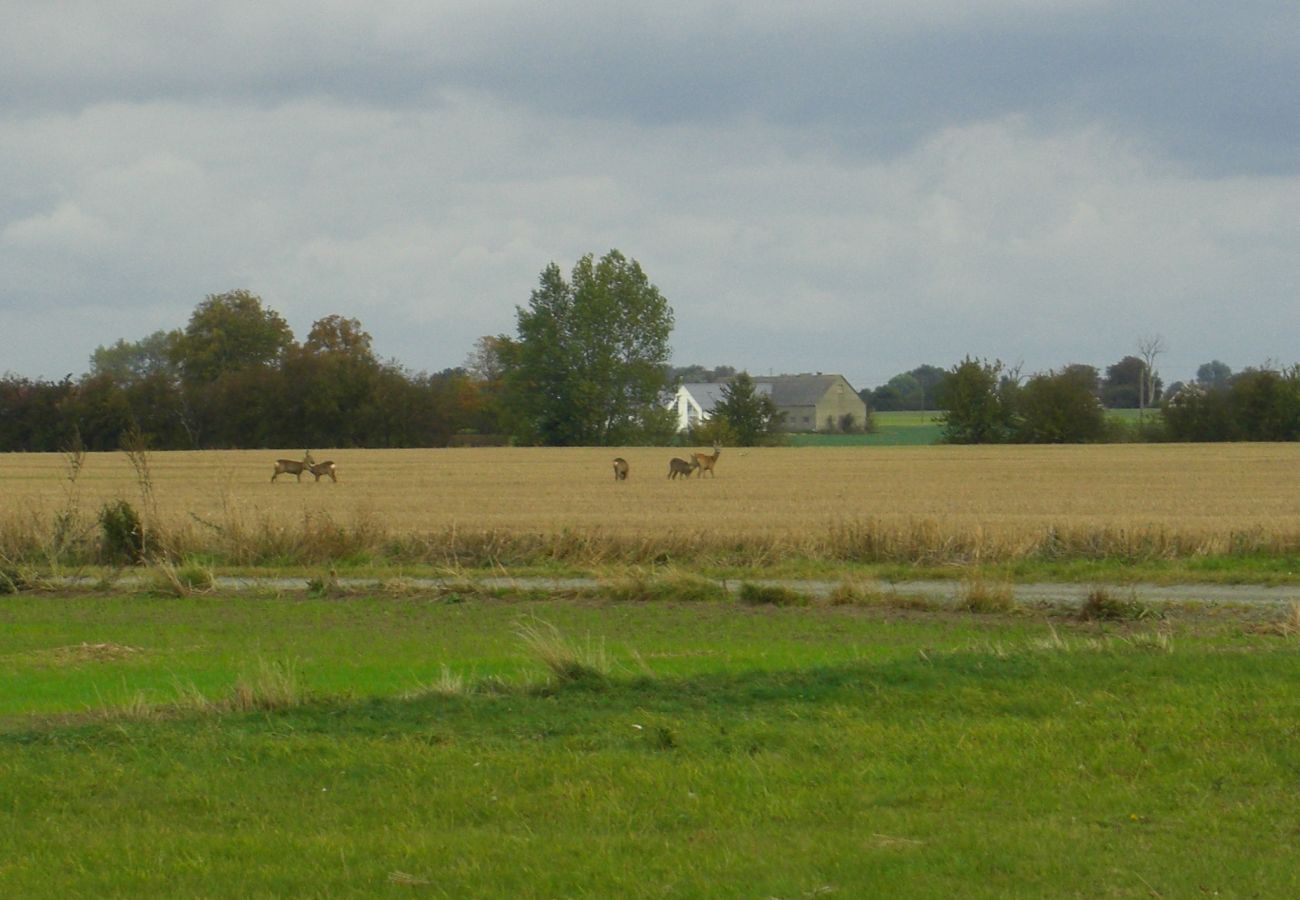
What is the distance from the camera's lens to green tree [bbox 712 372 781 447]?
353 ft

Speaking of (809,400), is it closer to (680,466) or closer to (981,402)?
(981,402)

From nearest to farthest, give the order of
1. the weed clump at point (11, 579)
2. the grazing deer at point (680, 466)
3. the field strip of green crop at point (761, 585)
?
1. the field strip of green crop at point (761, 585)
2. the weed clump at point (11, 579)
3. the grazing deer at point (680, 466)

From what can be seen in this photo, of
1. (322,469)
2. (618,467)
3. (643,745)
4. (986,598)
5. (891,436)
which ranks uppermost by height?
(891,436)

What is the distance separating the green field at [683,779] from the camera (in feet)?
20.7

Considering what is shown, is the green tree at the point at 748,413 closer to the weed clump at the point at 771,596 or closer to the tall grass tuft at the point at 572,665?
the weed clump at the point at 771,596

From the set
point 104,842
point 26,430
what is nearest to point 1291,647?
point 104,842

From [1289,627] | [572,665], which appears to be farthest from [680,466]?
[572,665]

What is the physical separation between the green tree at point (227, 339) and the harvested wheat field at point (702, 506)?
138ft

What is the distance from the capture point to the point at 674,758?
8492mm

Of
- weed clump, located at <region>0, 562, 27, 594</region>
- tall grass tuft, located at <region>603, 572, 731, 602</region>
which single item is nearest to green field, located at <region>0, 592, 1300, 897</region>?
tall grass tuft, located at <region>603, 572, 731, 602</region>

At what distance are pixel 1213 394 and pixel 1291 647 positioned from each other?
87.2 metres

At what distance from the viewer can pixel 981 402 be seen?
9656 centimetres

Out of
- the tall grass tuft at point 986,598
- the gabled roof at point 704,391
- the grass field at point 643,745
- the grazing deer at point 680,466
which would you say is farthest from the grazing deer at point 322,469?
the gabled roof at point 704,391

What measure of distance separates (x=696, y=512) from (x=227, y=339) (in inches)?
3625
